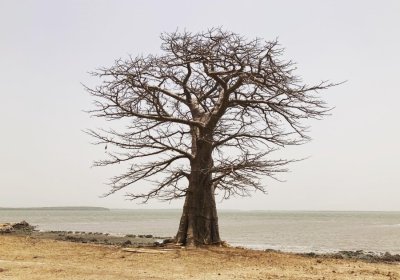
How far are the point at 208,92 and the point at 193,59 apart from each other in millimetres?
2499

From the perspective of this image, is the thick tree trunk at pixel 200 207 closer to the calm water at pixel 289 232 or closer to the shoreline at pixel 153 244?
the shoreline at pixel 153 244

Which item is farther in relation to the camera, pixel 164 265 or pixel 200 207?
pixel 200 207

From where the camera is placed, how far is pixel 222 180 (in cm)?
1532

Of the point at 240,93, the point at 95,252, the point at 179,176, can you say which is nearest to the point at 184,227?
the point at 179,176

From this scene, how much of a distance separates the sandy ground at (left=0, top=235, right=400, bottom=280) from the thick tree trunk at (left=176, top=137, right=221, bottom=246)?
1.55 m

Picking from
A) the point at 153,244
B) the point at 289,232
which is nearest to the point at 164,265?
the point at 153,244

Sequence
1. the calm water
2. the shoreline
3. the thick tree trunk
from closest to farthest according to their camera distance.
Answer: the thick tree trunk, the shoreline, the calm water

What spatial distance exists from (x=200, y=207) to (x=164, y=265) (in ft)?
16.1

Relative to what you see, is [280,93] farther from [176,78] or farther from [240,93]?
[176,78]

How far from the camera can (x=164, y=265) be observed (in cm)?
1062

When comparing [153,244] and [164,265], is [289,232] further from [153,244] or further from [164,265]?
[164,265]

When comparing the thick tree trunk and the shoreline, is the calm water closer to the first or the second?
the shoreline

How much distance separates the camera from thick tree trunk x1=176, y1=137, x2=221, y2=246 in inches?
597

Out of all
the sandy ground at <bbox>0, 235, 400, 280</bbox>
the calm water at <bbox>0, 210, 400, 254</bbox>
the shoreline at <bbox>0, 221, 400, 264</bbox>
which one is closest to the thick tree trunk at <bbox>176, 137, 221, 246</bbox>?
the shoreline at <bbox>0, 221, 400, 264</bbox>
